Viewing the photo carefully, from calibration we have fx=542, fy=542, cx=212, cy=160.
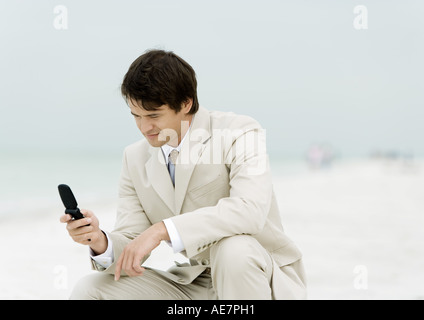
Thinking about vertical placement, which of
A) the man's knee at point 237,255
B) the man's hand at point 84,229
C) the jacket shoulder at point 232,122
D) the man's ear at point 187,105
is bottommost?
the man's knee at point 237,255

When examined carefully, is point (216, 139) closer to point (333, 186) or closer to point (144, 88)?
point (144, 88)

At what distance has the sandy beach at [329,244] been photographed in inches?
159

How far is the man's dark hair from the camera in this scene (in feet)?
6.77

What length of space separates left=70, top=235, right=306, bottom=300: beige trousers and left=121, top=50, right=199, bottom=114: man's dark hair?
597 millimetres

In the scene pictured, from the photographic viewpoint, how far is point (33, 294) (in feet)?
12.5

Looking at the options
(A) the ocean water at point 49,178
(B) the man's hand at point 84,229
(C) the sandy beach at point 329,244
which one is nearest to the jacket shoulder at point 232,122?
(B) the man's hand at point 84,229

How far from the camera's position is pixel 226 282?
5.89 feet

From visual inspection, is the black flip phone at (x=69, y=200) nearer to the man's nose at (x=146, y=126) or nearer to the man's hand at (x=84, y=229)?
the man's hand at (x=84, y=229)

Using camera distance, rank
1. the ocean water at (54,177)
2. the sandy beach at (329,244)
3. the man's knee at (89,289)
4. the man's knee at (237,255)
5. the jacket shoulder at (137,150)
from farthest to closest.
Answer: the ocean water at (54,177)
the sandy beach at (329,244)
the jacket shoulder at (137,150)
the man's knee at (89,289)
the man's knee at (237,255)

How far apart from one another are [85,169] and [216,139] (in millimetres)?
16209

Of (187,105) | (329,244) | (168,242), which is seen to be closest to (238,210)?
(168,242)

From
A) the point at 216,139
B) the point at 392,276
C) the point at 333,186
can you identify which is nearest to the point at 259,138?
the point at 216,139

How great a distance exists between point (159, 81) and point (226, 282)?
2.63 ft

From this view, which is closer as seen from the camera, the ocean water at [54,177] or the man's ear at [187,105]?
the man's ear at [187,105]
